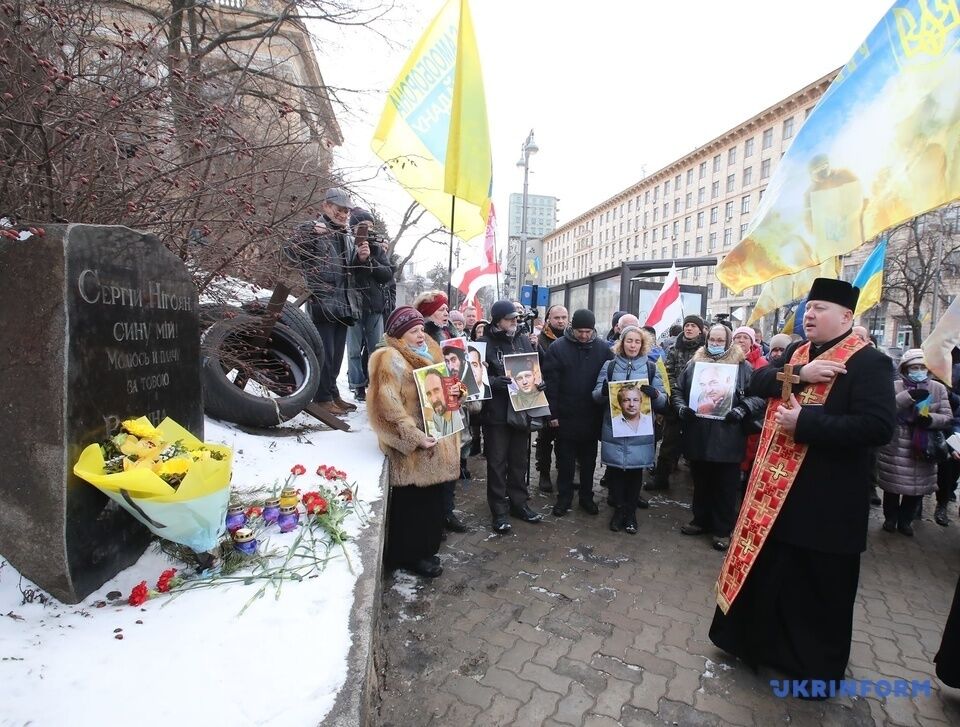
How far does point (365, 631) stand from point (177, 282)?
6.87 feet

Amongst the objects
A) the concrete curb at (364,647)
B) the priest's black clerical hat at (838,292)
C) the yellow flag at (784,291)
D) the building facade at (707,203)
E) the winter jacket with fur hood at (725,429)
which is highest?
the building facade at (707,203)

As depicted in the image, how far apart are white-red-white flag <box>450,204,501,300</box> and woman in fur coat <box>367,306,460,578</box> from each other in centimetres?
490

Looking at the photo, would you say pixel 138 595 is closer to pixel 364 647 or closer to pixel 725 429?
pixel 364 647

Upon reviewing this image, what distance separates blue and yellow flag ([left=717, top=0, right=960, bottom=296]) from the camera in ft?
10.3

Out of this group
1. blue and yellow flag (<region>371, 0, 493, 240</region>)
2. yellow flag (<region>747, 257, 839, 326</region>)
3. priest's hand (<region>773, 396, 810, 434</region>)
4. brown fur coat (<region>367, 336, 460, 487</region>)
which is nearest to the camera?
priest's hand (<region>773, 396, 810, 434</region>)

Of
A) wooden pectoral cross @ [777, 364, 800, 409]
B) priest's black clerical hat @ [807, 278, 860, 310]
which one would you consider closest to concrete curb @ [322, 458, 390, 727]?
wooden pectoral cross @ [777, 364, 800, 409]

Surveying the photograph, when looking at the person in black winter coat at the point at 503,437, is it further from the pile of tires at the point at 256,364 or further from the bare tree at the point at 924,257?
the bare tree at the point at 924,257

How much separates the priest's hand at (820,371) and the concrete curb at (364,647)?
96.2 inches

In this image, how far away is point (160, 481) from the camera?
1.95 meters

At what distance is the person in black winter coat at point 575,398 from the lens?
16.5 ft

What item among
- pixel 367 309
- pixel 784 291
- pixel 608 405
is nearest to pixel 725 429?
pixel 608 405

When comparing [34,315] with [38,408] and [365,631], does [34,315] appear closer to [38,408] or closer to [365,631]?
[38,408]

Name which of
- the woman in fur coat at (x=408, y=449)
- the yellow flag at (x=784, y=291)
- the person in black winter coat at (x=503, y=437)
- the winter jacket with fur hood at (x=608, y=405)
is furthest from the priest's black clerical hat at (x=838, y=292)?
the yellow flag at (x=784, y=291)

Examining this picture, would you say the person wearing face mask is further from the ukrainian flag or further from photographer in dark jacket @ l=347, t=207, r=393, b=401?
photographer in dark jacket @ l=347, t=207, r=393, b=401
